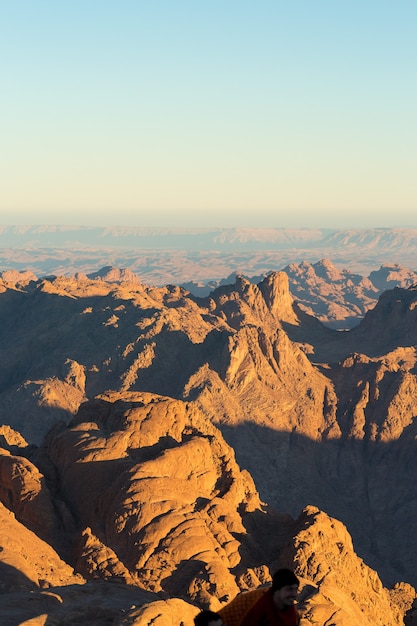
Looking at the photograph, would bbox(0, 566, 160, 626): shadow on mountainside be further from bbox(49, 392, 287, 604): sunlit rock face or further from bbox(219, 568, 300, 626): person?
bbox(219, 568, 300, 626): person

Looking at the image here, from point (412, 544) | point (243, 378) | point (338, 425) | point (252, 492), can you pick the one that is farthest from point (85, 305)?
point (252, 492)

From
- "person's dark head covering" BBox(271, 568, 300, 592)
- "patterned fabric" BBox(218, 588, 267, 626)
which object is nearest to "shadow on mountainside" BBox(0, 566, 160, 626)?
"patterned fabric" BBox(218, 588, 267, 626)

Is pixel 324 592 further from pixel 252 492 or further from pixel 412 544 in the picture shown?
pixel 412 544

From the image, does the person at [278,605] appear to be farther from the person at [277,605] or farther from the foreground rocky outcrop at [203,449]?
the foreground rocky outcrop at [203,449]

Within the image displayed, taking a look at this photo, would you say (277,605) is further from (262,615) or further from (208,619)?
(208,619)

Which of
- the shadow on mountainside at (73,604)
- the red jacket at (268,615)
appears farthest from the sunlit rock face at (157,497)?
the red jacket at (268,615)

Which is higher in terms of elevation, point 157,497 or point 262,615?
point 262,615

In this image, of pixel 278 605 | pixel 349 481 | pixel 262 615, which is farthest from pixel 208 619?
pixel 349 481

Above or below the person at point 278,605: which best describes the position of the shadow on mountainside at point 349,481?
below
